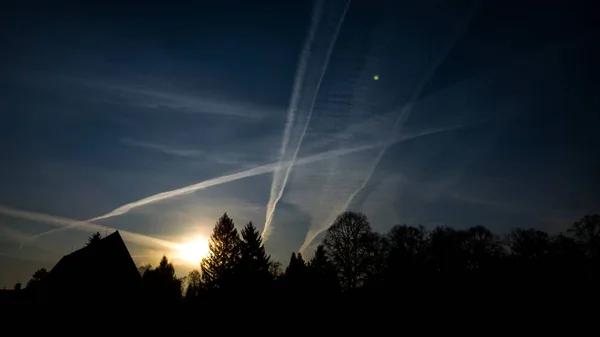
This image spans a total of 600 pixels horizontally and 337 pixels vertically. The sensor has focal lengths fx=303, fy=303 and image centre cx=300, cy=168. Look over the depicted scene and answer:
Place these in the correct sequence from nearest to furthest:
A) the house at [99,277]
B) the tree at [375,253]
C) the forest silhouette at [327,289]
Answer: the forest silhouette at [327,289]
the house at [99,277]
the tree at [375,253]

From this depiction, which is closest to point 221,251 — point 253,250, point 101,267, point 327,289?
point 253,250

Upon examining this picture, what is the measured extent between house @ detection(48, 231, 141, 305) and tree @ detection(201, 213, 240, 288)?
1079 cm

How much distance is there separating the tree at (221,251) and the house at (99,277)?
10.8 m

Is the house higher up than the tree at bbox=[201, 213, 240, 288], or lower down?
lower down

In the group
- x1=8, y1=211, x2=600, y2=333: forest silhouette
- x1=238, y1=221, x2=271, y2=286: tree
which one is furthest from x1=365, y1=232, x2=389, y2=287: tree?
x1=238, y1=221, x2=271, y2=286: tree

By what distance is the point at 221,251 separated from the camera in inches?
1499

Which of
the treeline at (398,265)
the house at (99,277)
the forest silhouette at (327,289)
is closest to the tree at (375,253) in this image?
the treeline at (398,265)

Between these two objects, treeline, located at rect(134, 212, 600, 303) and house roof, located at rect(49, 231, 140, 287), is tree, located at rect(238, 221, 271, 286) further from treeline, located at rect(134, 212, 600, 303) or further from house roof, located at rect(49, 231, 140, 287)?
house roof, located at rect(49, 231, 140, 287)

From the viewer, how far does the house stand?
22.9 m

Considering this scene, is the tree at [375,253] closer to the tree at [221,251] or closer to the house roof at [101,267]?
the tree at [221,251]

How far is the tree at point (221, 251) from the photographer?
3659 cm

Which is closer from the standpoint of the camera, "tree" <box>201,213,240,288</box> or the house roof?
the house roof

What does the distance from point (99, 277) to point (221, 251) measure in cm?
1536

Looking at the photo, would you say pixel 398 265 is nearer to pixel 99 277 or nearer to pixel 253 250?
pixel 253 250
